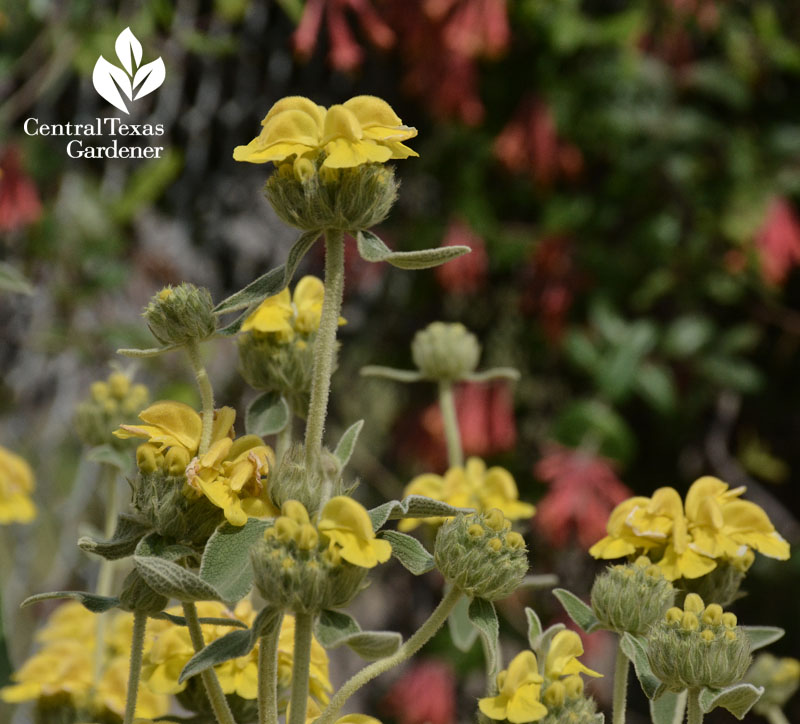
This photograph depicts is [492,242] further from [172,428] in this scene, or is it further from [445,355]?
[172,428]

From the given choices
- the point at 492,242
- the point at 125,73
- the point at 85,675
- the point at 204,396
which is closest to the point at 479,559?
the point at 204,396

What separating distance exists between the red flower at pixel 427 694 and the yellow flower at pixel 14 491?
1074mm

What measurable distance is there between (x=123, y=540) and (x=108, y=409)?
0.30 m

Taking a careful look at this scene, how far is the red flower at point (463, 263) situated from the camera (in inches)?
67.8

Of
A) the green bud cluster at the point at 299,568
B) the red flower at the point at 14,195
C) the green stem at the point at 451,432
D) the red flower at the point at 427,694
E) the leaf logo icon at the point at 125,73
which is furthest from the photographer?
the red flower at the point at 427,694

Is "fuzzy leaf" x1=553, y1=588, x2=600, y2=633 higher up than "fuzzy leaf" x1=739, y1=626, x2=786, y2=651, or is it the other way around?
"fuzzy leaf" x1=553, y1=588, x2=600, y2=633

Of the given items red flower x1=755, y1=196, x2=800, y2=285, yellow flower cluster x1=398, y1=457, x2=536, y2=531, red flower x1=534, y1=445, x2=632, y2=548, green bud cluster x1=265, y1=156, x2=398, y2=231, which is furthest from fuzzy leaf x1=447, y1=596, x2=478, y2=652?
red flower x1=755, y1=196, x2=800, y2=285

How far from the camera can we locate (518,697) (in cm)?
42

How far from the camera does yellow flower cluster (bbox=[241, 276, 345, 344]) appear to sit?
1.73 feet

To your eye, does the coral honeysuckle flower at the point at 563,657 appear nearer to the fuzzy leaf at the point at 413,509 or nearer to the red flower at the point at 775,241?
the fuzzy leaf at the point at 413,509

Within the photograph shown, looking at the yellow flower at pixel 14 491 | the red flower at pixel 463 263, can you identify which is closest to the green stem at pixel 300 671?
the yellow flower at pixel 14 491

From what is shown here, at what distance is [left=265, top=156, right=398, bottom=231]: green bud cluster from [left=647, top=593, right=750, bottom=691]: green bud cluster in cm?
21

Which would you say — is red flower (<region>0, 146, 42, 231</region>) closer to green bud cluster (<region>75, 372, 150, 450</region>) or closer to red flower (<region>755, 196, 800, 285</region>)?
green bud cluster (<region>75, 372, 150, 450</region>)

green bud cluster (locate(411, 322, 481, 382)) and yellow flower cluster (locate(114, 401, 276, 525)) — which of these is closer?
yellow flower cluster (locate(114, 401, 276, 525))
